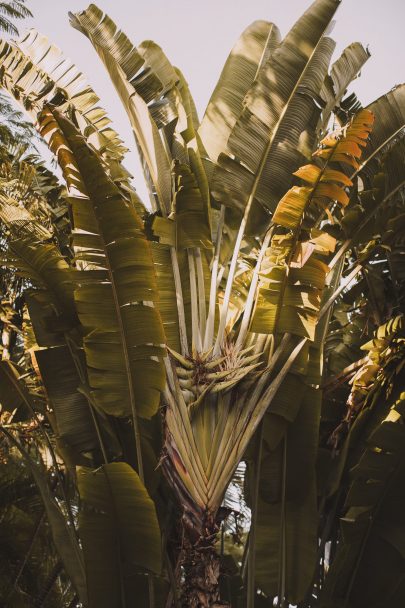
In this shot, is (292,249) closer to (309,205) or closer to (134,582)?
(309,205)

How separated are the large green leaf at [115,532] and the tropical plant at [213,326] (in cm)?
1

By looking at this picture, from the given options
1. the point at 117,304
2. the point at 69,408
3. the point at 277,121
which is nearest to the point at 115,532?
the point at 69,408

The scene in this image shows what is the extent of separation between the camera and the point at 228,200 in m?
5.84

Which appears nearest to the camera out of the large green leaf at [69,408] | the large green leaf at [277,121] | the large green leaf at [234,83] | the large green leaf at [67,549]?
the large green leaf at [67,549]

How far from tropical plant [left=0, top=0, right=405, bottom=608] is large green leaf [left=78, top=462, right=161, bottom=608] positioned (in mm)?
14

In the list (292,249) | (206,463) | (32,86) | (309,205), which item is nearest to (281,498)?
(206,463)

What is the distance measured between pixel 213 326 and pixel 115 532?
65.1 inches

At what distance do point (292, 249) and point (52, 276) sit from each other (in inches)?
70.7

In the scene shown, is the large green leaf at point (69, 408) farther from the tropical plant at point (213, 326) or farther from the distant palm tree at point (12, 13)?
the distant palm tree at point (12, 13)

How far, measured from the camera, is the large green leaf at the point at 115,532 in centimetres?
439

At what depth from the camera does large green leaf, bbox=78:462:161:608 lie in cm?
439

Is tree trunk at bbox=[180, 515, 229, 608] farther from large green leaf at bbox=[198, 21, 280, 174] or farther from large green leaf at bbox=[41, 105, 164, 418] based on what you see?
large green leaf at bbox=[198, 21, 280, 174]

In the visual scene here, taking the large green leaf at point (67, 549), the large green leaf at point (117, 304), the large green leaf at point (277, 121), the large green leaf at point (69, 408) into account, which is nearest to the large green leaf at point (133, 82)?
the large green leaf at point (277, 121)

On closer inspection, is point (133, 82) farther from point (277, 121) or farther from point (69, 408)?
point (69, 408)
